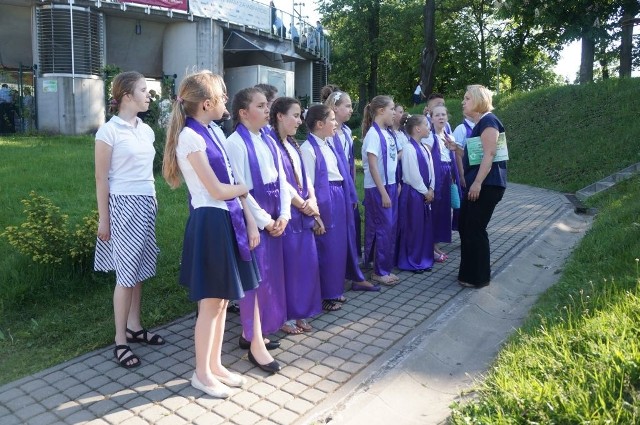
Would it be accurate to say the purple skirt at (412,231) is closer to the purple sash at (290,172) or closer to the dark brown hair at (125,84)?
the purple sash at (290,172)

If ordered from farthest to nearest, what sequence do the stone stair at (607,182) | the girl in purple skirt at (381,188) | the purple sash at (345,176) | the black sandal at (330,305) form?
1. the stone stair at (607,182)
2. the girl in purple skirt at (381,188)
3. the purple sash at (345,176)
4. the black sandal at (330,305)

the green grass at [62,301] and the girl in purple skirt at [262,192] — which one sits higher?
the girl in purple skirt at [262,192]

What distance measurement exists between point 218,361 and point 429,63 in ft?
82.2

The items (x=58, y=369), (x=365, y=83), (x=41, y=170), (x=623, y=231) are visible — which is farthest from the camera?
(x=365, y=83)

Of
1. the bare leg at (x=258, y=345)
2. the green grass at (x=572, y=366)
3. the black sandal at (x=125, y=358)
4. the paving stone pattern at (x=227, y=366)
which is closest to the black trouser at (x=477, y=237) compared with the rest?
the paving stone pattern at (x=227, y=366)

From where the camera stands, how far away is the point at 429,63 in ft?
88.2

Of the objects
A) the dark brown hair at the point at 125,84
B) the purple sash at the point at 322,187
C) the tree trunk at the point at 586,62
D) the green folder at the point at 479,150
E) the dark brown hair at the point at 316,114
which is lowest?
the purple sash at the point at 322,187

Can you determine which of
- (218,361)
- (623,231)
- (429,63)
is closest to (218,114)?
(218,361)

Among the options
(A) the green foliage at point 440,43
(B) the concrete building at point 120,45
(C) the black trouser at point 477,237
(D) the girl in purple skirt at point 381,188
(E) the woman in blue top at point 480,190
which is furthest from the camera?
(A) the green foliage at point 440,43

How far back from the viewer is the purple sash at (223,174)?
11.5 ft

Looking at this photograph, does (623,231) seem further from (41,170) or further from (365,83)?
(365,83)

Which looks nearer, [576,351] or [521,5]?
[576,351]

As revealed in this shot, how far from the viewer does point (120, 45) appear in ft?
72.0

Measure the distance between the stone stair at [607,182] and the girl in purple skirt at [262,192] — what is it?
30.2ft
